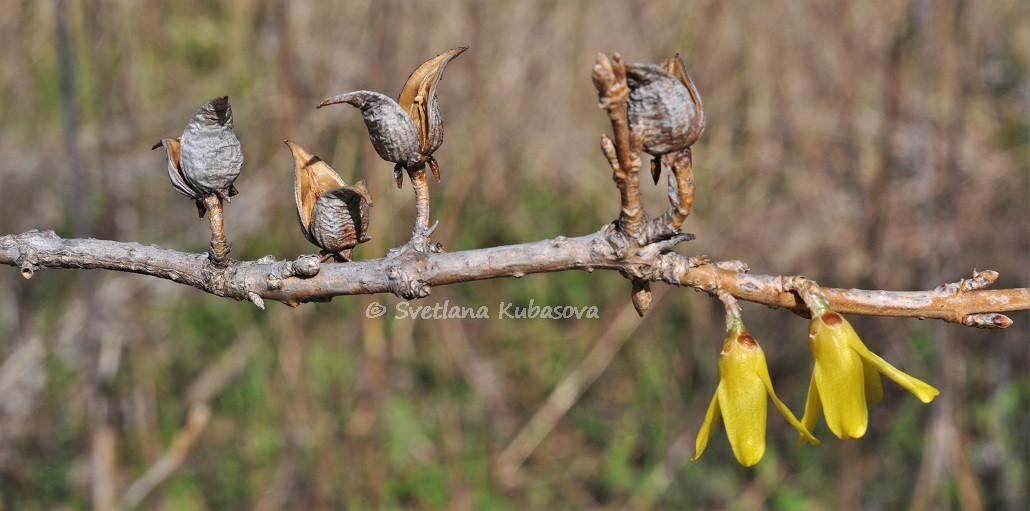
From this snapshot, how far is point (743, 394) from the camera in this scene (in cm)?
94

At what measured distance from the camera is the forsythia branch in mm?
863

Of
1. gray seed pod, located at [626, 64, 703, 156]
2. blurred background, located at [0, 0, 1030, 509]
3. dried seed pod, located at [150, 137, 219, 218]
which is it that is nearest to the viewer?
gray seed pod, located at [626, 64, 703, 156]

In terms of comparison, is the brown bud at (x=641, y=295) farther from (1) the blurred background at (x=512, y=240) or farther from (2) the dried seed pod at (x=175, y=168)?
(1) the blurred background at (x=512, y=240)

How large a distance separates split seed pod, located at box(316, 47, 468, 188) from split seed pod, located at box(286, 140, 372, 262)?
0.07 metres

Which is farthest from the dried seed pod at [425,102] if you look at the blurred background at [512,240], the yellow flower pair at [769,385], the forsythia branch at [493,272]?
the blurred background at [512,240]

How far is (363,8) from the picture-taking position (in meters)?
3.67

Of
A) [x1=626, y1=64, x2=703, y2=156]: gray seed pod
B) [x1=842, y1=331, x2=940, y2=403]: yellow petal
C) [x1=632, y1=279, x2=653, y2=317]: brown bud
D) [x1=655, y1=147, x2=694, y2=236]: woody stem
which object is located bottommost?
[x1=842, y1=331, x2=940, y2=403]: yellow petal

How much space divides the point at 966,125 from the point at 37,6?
434cm

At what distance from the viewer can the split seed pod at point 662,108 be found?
2.58ft

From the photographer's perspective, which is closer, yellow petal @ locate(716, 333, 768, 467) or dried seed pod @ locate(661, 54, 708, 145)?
dried seed pod @ locate(661, 54, 708, 145)

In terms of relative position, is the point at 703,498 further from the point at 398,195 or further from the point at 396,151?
the point at 396,151

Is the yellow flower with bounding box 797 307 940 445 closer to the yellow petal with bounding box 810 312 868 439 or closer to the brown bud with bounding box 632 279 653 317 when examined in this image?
the yellow petal with bounding box 810 312 868 439

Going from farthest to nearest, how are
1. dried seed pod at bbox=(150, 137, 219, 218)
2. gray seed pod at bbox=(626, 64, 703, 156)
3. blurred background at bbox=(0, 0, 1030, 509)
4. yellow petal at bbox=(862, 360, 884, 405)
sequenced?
blurred background at bbox=(0, 0, 1030, 509) → yellow petal at bbox=(862, 360, 884, 405) → dried seed pod at bbox=(150, 137, 219, 218) → gray seed pod at bbox=(626, 64, 703, 156)

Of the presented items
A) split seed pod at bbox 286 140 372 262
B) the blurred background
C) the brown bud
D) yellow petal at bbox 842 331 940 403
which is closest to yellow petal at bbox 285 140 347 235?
split seed pod at bbox 286 140 372 262
